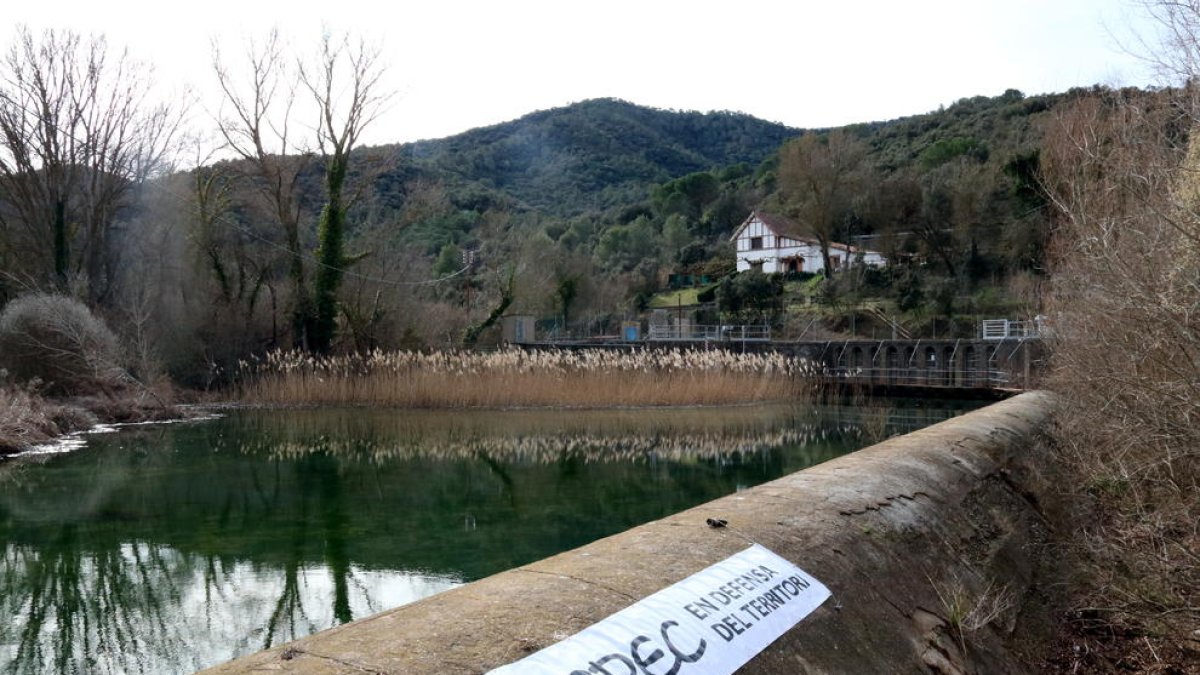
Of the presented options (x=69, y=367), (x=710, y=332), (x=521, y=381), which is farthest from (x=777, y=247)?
(x=69, y=367)

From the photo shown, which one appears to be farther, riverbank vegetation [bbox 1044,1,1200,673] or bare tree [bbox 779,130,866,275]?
bare tree [bbox 779,130,866,275]

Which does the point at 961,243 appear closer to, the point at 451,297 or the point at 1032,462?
the point at 451,297

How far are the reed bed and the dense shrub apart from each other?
11.2 feet

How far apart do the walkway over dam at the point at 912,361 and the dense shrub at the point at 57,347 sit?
12614 millimetres

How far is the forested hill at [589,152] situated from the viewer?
9481cm

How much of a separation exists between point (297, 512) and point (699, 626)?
Answer: 7.12m

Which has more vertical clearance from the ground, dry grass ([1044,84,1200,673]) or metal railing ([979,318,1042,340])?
dry grass ([1044,84,1200,673])

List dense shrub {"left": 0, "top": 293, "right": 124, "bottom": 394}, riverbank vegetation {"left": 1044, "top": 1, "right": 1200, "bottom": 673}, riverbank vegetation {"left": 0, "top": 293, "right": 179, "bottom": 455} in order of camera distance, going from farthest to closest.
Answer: dense shrub {"left": 0, "top": 293, "right": 124, "bottom": 394}
riverbank vegetation {"left": 0, "top": 293, "right": 179, "bottom": 455}
riverbank vegetation {"left": 1044, "top": 1, "right": 1200, "bottom": 673}

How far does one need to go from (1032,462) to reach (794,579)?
5.32m

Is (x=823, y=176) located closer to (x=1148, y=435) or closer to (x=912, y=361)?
(x=912, y=361)

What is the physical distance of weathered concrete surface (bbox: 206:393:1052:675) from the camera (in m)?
2.21

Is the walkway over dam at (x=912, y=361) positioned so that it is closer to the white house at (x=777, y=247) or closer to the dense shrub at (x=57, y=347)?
the dense shrub at (x=57, y=347)

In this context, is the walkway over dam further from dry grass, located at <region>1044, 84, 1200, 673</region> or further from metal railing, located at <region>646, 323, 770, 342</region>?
dry grass, located at <region>1044, 84, 1200, 673</region>

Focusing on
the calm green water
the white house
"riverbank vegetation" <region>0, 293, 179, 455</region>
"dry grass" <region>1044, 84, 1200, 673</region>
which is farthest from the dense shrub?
the white house
